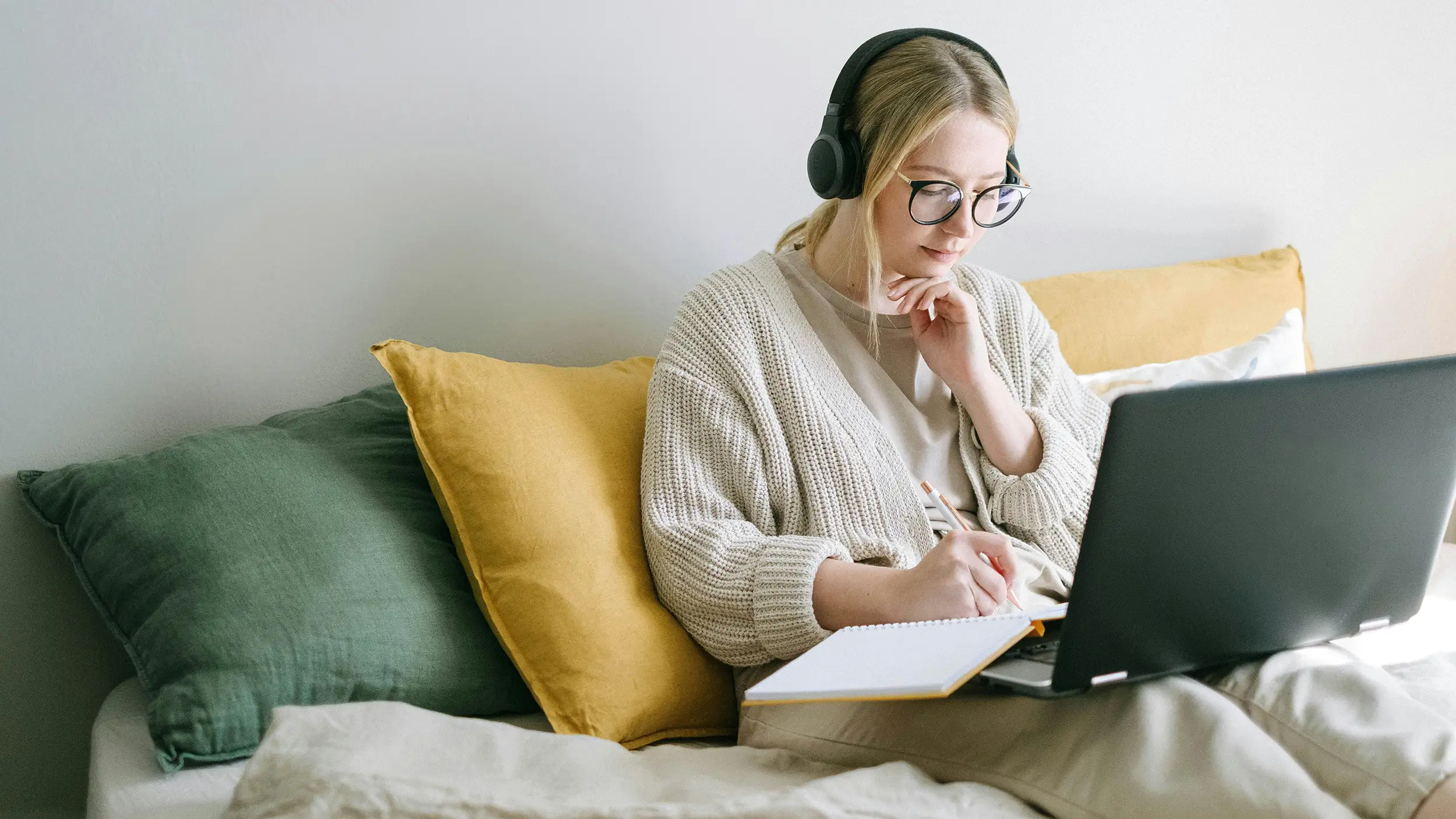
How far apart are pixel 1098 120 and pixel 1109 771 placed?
147 cm

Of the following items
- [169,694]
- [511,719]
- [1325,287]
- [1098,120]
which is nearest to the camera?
[169,694]

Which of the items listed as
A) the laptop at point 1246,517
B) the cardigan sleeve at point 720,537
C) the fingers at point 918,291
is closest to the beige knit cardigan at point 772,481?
the cardigan sleeve at point 720,537

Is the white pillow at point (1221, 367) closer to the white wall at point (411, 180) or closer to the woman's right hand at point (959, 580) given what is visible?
the white wall at point (411, 180)

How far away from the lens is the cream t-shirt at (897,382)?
144 centimetres

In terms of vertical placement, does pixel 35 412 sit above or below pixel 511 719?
above

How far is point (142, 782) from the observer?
1.08 metres

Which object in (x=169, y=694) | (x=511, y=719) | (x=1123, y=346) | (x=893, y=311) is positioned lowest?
(x=511, y=719)

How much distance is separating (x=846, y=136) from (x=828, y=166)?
4cm

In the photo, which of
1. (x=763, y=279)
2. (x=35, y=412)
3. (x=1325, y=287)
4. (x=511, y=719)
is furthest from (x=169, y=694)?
(x=1325, y=287)

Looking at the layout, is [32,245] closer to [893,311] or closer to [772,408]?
[772,408]

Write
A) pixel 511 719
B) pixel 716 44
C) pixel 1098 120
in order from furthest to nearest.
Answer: pixel 1098 120
pixel 716 44
pixel 511 719

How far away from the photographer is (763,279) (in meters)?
1.44

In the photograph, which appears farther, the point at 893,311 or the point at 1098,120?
the point at 1098,120

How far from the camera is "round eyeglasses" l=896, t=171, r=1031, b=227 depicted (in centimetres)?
135
